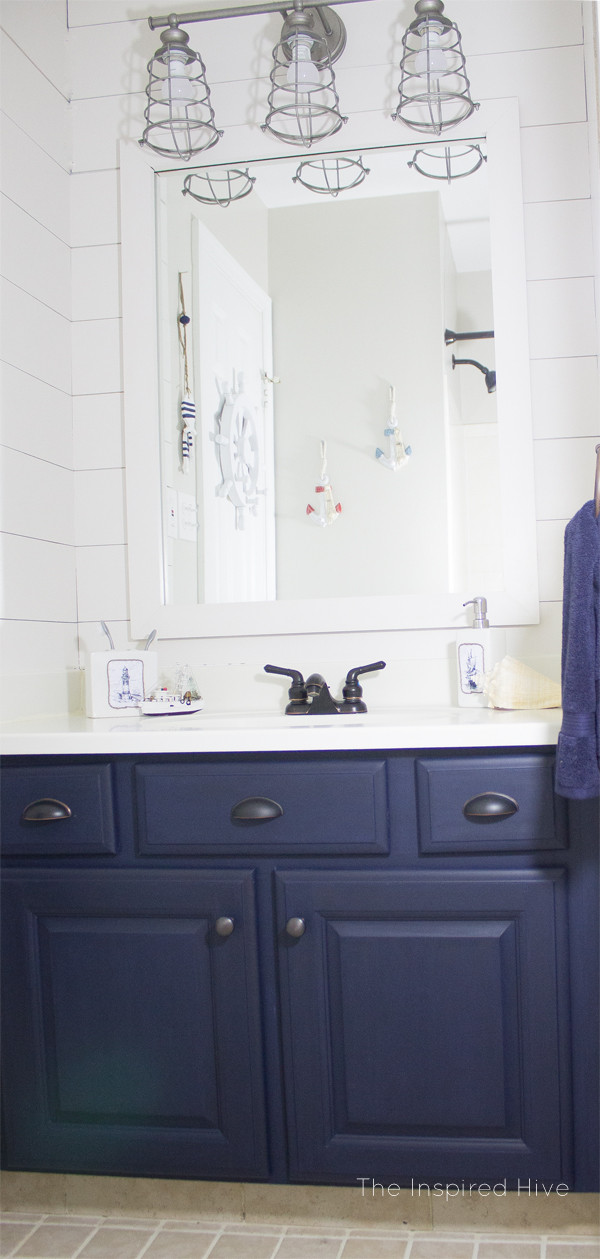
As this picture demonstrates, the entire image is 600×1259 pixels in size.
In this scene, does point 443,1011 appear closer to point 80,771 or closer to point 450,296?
point 80,771

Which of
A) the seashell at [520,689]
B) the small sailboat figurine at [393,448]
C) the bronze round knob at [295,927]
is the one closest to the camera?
the bronze round knob at [295,927]

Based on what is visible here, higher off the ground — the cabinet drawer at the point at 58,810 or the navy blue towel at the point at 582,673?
the navy blue towel at the point at 582,673

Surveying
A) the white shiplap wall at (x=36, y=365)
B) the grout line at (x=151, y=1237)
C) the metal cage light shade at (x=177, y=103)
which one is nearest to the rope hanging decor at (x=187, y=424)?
the white shiplap wall at (x=36, y=365)

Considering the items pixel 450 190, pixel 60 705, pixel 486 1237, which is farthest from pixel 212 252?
pixel 486 1237

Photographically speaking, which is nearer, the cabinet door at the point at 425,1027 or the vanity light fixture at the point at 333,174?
the cabinet door at the point at 425,1027

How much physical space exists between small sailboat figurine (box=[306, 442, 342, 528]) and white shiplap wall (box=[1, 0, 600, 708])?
243 millimetres

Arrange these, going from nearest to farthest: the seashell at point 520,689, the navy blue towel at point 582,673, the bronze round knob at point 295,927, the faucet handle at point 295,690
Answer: the navy blue towel at point 582,673 < the bronze round knob at point 295,927 < the seashell at point 520,689 < the faucet handle at point 295,690

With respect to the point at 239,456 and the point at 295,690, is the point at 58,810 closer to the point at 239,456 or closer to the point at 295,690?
the point at 295,690

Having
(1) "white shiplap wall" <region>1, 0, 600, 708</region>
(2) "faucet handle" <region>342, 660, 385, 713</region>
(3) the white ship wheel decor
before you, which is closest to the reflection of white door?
(3) the white ship wheel decor

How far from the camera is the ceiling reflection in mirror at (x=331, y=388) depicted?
1940mm

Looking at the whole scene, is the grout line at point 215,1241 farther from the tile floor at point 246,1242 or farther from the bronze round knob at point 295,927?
the bronze round knob at point 295,927

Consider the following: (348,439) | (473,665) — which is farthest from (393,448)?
(473,665)

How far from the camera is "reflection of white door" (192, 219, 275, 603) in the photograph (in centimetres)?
200

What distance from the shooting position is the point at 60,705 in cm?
199
